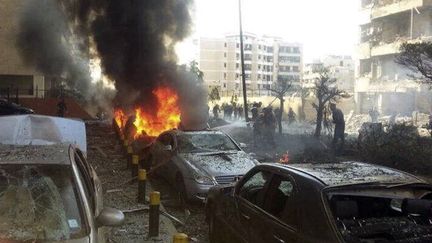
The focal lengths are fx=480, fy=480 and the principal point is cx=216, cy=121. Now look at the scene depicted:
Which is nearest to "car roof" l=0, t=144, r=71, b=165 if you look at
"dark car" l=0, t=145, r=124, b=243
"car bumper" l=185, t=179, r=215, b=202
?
"dark car" l=0, t=145, r=124, b=243

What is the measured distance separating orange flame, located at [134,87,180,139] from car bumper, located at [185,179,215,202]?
323 inches

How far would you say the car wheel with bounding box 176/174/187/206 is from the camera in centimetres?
802

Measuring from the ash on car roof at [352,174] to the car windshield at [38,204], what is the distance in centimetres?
192

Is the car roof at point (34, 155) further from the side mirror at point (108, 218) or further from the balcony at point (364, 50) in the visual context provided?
the balcony at point (364, 50)

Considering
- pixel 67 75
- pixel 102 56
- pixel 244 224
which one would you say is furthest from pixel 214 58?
pixel 244 224

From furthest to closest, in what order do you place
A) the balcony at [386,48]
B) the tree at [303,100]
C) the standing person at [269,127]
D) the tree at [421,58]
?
the balcony at [386,48] < the tree at [303,100] < the standing person at [269,127] < the tree at [421,58]

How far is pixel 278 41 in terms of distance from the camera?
13562cm

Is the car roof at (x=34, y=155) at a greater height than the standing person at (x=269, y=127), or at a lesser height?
greater

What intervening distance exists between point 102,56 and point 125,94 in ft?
7.37

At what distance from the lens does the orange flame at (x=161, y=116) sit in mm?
16562

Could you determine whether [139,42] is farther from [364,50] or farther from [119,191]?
[364,50]

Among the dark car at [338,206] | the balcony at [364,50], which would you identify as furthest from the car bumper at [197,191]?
the balcony at [364,50]

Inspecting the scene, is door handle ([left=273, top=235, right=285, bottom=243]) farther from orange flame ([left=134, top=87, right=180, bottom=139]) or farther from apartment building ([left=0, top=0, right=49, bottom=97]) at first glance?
apartment building ([left=0, top=0, right=49, bottom=97])

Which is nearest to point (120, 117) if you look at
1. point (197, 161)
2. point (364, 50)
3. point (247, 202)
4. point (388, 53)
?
point (197, 161)
